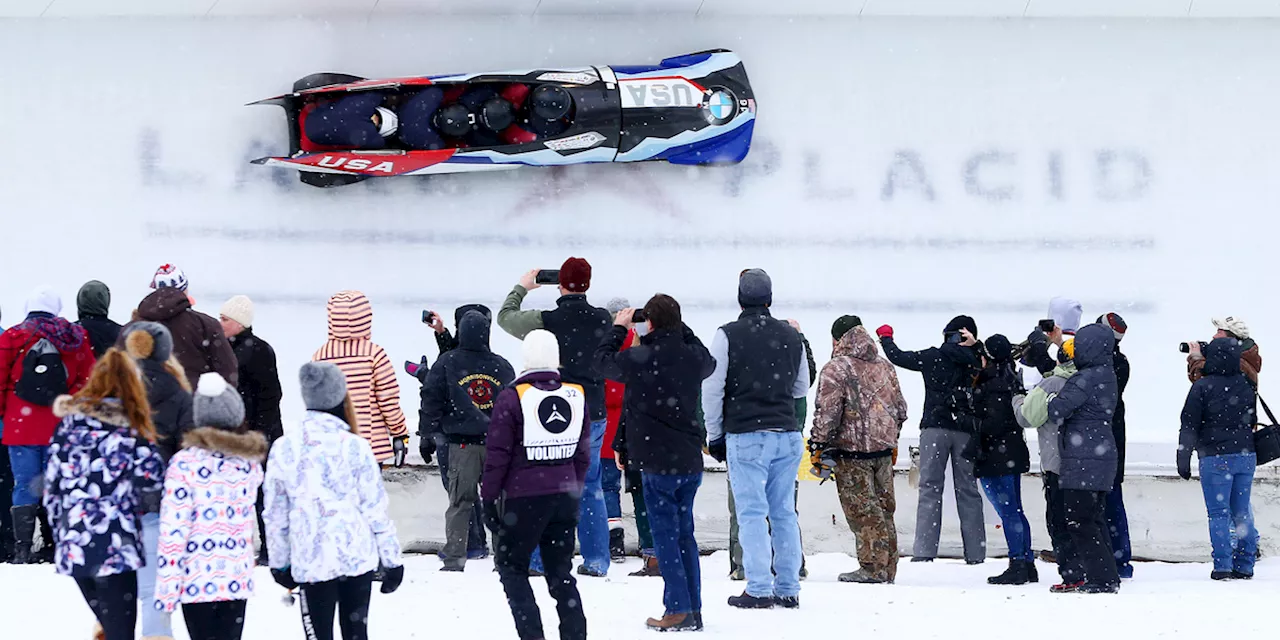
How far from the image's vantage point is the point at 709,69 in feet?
25.4

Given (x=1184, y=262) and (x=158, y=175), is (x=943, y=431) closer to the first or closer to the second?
(x=1184, y=262)

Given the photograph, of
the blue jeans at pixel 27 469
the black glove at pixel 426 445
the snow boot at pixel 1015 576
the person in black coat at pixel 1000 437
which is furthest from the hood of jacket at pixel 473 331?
the snow boot at pixel 1015 576

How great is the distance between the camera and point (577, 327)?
5.07 m

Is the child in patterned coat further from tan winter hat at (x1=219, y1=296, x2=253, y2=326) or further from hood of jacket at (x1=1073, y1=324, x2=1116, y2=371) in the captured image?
hood of jacket at (x1=1073, y1=324, x2=1116, y2=371)

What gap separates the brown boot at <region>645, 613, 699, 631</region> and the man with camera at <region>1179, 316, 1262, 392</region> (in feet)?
10.1

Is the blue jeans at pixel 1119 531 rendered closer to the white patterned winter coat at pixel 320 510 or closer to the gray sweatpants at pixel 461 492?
the gray sweatpants at pixel 461 492

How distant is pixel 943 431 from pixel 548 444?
10.1 feet

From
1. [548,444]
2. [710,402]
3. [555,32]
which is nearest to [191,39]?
[555,32]

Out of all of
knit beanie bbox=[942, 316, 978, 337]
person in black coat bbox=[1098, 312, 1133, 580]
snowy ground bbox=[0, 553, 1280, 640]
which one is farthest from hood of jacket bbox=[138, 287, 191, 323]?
person in black coat bbox=[1098, 312, 1133, 580]

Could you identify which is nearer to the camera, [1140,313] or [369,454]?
[369,454]

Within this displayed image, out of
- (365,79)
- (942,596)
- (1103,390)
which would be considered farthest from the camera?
(365,79)

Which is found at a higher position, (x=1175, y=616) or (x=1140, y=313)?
(x=1140, y=313)

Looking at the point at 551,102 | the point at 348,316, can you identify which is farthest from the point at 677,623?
the point at 551,102

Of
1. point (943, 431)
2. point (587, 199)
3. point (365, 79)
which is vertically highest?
point (365, 79)
